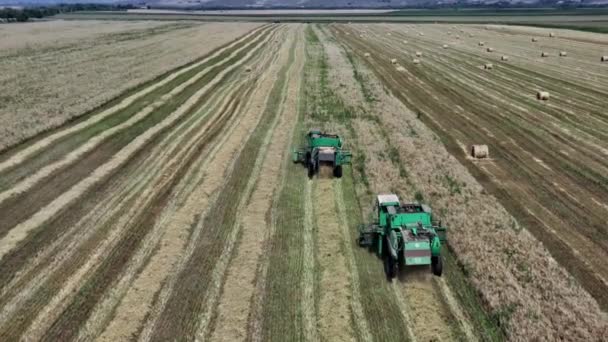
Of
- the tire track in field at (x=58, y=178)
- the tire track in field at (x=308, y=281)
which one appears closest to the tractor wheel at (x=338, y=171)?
the tire track in field at (x=308, y=281)

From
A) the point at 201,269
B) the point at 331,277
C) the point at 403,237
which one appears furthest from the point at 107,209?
the point at 403,237

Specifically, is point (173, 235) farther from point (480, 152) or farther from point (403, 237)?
point (480, 152)

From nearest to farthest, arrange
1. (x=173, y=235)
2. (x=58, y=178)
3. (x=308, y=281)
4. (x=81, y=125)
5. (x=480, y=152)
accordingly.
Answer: (x=308, y=281) < (x=173, y=235) < (x=58, y=178) < (x=480, y=152) < (x=81, y=125)

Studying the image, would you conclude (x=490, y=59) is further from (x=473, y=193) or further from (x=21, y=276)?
(x=21, y=276)

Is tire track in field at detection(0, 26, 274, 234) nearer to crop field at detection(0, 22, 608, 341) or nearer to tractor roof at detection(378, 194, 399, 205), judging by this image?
crop field at detection(0, 22, 608, 341)

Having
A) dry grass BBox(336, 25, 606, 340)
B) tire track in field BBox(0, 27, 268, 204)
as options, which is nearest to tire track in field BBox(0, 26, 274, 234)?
tire track in field BBox(0, 27, 268, 204)

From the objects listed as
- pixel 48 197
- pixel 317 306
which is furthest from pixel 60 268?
pixel 317 306
